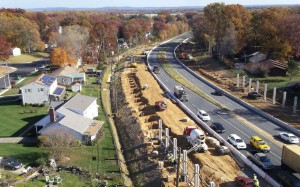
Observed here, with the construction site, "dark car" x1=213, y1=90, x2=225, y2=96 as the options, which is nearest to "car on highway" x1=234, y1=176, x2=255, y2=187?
the construction site

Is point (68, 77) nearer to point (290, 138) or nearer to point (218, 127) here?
point (218, 127)

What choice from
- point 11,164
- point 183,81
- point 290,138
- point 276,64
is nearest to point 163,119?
point 290,138

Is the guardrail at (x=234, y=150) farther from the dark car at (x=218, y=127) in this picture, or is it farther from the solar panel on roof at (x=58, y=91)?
the solar panel on roof at (x=58, y=91)

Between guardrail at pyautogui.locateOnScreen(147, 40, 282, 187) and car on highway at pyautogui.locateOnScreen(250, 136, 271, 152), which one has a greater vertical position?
car on highway at pyautogui.locateOnScreen(250, 136, 271, 152)

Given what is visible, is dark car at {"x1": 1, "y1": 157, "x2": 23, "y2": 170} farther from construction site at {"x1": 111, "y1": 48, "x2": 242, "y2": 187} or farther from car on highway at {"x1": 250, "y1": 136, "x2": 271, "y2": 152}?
car on highway at {"x1": 250, "y1": 136, "x2": 271, "y2": 152}

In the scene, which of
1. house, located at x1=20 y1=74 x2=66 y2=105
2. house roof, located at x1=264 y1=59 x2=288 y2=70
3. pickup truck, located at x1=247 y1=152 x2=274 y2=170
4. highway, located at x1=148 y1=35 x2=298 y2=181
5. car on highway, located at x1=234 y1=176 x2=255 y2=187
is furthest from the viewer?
house roof, located at x1=264 y1=59 x2=288 y2=70

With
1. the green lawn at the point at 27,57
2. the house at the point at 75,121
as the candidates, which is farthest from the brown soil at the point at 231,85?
the green lawn at the point at 27,57

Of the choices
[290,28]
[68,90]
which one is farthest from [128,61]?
[290,28]
